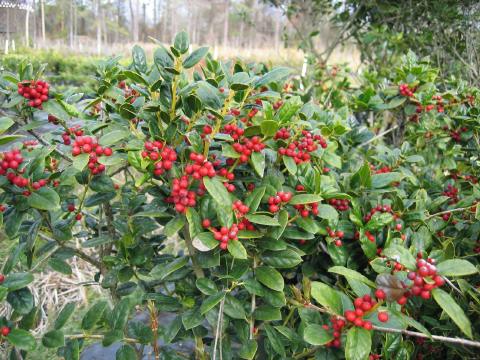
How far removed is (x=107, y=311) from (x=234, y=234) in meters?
0.61

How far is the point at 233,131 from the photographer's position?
1.27 meters

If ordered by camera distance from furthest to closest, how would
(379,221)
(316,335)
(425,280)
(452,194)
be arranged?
(452,194) → (379,221) → (316,335) → (425,280)

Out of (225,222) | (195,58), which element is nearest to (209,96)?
(195,58)

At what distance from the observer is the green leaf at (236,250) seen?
116 centimetres

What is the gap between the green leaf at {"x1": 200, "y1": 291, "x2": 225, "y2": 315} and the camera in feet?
4.05

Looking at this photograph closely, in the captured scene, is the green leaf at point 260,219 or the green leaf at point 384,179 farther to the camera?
the green leaf at point 384,179

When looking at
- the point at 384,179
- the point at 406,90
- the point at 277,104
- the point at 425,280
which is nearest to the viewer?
the point at 425,280

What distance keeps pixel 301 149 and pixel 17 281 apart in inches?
36.1

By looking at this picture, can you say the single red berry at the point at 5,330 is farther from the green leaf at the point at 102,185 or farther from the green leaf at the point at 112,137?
the green leaf at the point at 112,137

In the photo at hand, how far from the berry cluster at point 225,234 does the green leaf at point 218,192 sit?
72 mm

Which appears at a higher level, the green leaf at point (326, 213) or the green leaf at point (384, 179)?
the green leaf at point (384, 179)

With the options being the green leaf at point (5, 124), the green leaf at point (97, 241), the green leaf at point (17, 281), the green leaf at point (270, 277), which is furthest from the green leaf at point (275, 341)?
the green leaf at point (5, 124)

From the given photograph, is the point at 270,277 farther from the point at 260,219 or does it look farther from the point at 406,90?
the point at 406,90

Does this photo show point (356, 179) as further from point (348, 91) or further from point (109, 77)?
point (348, 91)
